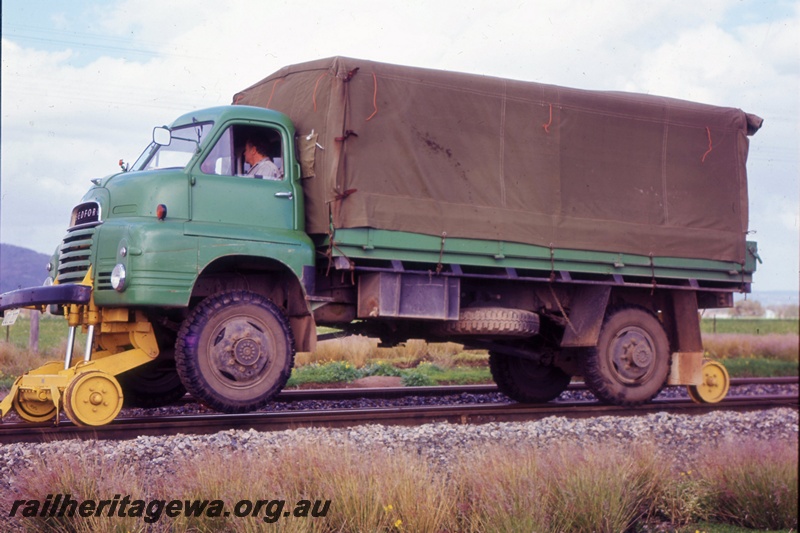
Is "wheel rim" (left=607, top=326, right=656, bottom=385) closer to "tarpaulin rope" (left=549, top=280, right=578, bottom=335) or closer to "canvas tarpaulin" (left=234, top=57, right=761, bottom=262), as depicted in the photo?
"tarpaulin rope" (left=549, top=280, right=578, bottom=335)

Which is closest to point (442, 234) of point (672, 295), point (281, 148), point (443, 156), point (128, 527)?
point (443, 156)

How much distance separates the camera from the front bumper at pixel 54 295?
8922mm

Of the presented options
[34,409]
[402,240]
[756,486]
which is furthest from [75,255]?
[756,486]

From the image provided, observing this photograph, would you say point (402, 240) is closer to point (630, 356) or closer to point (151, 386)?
point (151, 386)

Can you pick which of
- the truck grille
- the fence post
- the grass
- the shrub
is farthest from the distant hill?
the shrub

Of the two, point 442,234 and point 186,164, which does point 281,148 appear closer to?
point 186,164

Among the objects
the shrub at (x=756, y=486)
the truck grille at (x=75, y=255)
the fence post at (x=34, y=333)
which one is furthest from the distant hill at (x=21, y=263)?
the shrub at (x=756, y=486)

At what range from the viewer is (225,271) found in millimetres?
10023

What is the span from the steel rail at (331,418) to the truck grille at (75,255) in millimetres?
1524

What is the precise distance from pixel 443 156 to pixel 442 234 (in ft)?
3.02

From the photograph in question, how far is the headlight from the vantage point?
29.0ft

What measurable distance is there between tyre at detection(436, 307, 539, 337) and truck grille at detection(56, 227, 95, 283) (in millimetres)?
4065

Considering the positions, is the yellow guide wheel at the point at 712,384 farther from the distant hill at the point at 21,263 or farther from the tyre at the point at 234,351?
the distant hill at the point at 21,263

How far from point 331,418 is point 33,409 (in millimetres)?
2960
